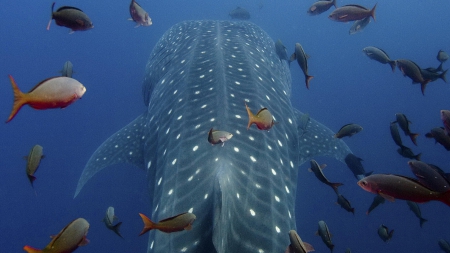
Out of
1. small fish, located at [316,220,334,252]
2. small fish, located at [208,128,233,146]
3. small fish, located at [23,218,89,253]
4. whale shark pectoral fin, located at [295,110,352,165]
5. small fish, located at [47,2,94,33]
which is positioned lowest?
whale shark pectoral fin, located at [295,110,352,165]

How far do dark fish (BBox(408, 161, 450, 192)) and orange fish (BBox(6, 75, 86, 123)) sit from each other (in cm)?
327

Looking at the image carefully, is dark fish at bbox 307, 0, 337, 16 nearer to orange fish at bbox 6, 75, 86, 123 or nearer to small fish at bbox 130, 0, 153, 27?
small fish at bbox 130, 0, 153, 27

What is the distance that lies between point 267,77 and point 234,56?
71 centimetres

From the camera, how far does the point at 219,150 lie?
3902mm

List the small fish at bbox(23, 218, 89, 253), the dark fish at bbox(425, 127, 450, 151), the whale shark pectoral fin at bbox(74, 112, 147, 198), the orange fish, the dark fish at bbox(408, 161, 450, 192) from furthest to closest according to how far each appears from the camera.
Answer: the whale shark pectoral fin at bbox(74, 112, 147, 198) → the dark fish at bbox(425, 127, 450, 151) → the dark fish at bbox(408, 161, 450, 192) → the orange fish → the small fish at bbox(23, 218, 89, 253)

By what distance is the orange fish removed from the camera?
265 cm

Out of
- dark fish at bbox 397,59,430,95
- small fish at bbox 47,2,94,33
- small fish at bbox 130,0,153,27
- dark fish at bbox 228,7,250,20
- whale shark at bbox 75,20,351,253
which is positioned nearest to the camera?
whale shark at bbox 75,20,351,253

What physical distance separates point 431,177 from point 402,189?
0.78m

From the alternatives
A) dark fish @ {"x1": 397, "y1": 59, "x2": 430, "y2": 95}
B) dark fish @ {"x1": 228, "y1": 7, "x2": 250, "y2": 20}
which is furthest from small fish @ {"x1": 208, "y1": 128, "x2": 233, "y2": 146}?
dark fish @ {"x1": 228, "y1": 7, "x2": 250, "y2": 20}

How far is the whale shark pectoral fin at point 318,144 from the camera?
21.4 ft

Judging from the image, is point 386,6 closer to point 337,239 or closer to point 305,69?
Answer: point 337,239

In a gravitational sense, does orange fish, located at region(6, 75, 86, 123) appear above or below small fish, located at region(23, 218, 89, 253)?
above

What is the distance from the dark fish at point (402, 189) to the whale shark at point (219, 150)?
1.10m

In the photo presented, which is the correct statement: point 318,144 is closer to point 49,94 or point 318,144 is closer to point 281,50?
point 281,50
